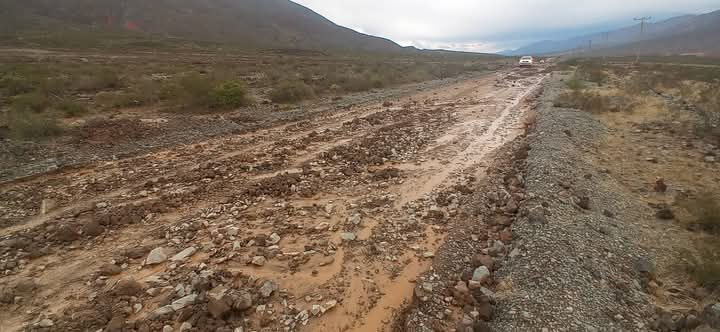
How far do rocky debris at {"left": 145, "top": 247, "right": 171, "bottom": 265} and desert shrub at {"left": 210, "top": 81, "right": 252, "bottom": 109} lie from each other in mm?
10765

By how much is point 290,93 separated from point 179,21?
86000mm

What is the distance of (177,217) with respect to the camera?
6.29 meters

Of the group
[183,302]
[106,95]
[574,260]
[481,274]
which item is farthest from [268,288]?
[106,95]

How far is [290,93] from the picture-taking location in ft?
57.6

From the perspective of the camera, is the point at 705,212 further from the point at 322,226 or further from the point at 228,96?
the point at 228,96

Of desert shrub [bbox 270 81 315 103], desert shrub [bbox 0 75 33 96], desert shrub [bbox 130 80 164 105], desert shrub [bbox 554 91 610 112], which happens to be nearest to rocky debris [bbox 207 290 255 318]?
desert shrub [bbox 130 80 164 105]

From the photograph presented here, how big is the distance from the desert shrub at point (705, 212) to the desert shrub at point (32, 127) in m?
15.6

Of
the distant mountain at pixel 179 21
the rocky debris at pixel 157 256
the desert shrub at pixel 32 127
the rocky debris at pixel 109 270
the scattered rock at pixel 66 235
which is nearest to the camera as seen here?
the rocky debris at pixel 109 270

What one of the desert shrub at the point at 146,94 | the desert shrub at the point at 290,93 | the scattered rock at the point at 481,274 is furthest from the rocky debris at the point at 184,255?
the desert shrub at the point at 290,93

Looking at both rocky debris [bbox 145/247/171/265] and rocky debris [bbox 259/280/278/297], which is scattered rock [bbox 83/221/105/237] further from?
rocky debris [bbox 259/280/278/297]

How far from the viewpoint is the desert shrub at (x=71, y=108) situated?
39.6ft

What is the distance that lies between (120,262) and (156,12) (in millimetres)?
101884

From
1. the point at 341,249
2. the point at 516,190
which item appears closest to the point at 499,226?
the point at 516,190

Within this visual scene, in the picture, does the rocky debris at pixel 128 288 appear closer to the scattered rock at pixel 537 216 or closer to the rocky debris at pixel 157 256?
the rocky debris at pixel 157 256
